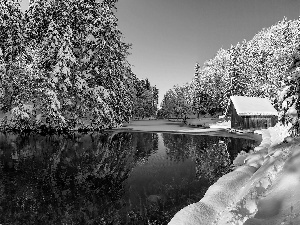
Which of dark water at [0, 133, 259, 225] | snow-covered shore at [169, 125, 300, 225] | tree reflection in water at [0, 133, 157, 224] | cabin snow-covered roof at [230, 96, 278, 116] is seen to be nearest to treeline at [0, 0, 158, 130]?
tree reflection in water at [0, 133, 157, 224]

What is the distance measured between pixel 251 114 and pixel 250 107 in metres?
1.56

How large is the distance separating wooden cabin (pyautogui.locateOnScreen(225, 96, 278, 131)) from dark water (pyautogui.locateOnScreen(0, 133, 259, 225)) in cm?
2393

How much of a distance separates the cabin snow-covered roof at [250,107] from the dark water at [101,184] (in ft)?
78.3

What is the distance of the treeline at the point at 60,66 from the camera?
27922mm

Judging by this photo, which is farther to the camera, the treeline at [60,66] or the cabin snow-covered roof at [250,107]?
the cabin snow-covered roof at [250,107]

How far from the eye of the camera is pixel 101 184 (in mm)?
11336

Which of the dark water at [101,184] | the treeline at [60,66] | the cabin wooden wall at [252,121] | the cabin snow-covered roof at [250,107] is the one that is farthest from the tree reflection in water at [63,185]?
the cabin wooden wall at [252,121]

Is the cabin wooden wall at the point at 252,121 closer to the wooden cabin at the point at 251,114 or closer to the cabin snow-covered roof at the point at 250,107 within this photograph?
the wooden cabin at the point at 251,114

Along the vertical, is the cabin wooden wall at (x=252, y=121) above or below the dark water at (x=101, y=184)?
above

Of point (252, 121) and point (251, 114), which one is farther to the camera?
point (252, 121)

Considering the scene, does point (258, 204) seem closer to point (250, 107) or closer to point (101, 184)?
point (101, 184)

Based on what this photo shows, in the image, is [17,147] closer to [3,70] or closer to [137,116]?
[3,70]

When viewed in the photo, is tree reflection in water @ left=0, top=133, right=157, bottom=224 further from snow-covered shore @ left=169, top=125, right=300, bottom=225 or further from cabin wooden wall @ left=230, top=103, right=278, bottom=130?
cabin wooden wall @ left=230, top=103, right=278, bottom=130

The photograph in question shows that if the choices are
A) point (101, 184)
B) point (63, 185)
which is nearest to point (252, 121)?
point (101, 184)
